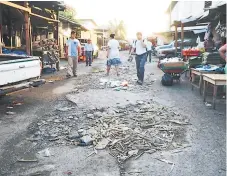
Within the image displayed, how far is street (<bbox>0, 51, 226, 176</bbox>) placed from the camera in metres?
3.53

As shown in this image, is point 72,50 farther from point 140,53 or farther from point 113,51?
point 140,53

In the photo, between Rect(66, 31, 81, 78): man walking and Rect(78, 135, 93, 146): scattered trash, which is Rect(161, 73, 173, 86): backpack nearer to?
Rect(66, 31, 81, 78): man walking

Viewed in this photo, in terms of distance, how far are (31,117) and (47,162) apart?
2.33 meters

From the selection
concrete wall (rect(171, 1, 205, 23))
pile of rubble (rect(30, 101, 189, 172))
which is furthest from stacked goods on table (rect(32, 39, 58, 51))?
concrete wall (rect(171, 1, 205, 23))

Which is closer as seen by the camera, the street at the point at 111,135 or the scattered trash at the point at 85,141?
the street at the point at 111,135

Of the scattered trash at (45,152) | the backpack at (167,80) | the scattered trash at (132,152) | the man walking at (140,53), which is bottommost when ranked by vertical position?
the scattered trash at (45,152)

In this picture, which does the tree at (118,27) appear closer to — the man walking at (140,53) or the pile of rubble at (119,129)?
the man walking at (140,53)

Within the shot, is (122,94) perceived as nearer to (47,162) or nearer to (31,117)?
(31,117)

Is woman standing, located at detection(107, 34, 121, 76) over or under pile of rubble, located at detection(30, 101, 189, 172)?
over

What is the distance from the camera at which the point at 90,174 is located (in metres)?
3.33

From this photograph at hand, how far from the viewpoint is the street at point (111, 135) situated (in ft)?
11.6

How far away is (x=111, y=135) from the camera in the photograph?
4.62 meters

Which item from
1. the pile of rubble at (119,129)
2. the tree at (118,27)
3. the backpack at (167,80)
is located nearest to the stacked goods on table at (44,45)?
the backpack at (167,80)

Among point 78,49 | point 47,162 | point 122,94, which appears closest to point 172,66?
point 122,94
